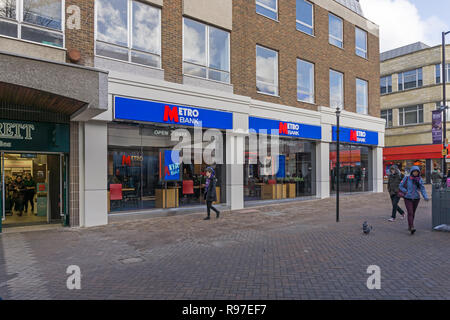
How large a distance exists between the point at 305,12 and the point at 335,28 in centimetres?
282

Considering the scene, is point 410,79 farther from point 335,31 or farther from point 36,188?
point 36,188

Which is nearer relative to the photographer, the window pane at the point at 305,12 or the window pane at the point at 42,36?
the window pane at the point at 42,36

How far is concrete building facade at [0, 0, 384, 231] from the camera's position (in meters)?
9.45

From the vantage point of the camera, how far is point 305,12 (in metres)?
16.6

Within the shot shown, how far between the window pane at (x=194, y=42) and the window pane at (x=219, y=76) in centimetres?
50

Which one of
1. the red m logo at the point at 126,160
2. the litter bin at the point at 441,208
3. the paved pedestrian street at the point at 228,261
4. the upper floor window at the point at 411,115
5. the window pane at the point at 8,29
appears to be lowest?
the paved pedestrian street at the point at 228,261

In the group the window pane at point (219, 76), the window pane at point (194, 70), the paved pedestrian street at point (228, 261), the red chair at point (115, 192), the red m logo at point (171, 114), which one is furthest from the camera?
the window pane at point (219, 76)

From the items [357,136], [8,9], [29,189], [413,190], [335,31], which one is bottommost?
[29,189]

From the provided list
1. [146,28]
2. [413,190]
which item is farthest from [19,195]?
[413,190]

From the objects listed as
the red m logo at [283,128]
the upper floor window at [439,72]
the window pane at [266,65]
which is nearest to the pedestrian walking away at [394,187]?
the red m logo at [283,128]

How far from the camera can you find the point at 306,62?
16594mm

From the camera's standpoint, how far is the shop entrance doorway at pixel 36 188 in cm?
953

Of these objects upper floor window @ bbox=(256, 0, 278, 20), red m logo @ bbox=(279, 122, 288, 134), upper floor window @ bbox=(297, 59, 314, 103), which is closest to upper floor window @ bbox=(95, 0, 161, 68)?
upper floor window @ bbox=(256, 0, 278, 20)

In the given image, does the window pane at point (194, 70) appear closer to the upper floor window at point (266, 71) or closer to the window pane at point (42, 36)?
the upper floor window at point (266, 71)
